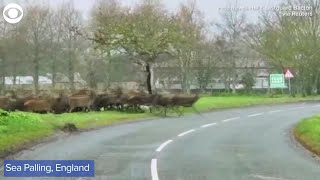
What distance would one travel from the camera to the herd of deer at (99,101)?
105 feet

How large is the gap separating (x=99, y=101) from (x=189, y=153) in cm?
2036

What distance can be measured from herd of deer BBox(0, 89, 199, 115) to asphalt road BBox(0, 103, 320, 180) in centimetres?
855

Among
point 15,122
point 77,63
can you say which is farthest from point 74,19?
point 15,122

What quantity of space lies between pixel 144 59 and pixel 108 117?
13.0 metres

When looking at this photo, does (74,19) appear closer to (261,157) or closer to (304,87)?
(304,87)

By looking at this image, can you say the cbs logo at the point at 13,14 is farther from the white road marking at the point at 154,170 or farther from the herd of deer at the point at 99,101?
the herd of deer at the point at 99,101

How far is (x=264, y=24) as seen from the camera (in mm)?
62344

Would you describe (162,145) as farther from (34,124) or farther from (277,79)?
(277,79)

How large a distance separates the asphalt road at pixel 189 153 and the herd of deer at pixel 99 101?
855 centimetres

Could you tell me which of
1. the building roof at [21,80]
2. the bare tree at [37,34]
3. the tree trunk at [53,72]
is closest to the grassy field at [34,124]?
the bare tree at [37,34]

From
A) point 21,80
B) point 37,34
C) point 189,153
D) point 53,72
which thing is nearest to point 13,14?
point 189,153

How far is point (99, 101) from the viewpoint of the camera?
117 feet

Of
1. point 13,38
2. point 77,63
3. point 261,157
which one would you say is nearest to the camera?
point 261,157

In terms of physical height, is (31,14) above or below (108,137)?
above
